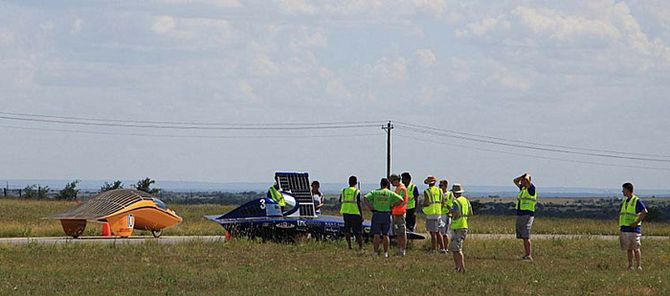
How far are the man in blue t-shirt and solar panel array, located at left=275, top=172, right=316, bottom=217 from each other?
9.86 meters

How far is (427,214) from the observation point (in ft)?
83.5

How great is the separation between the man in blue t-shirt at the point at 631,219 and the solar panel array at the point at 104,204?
15045 mm

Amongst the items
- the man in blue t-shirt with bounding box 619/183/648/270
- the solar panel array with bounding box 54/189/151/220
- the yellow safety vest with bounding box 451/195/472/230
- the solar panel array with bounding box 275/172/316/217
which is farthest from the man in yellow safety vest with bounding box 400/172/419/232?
the solar panel array with bounding box 54/189/151/220

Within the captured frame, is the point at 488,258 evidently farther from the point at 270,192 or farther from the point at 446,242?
the point at 270,192

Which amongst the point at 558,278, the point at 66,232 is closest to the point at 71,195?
the point at 66,232

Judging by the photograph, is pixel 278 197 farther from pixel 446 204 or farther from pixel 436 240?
pixel 446 204

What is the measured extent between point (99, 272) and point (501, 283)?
22.8ft

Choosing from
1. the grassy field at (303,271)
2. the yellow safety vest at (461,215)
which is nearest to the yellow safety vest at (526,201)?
the grassy field at (303,271)

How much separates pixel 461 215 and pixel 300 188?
945 cm

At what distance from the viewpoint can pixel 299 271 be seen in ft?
65.9

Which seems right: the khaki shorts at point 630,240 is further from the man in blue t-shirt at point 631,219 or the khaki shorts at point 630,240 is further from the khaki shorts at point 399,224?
the khaki shorts at point 399,224

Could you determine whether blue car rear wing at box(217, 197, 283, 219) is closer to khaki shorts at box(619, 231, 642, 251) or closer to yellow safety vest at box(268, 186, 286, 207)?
yellow safety vest at box(268, 186, 286, 207)

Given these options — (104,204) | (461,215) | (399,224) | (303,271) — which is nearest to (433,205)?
(399,224)

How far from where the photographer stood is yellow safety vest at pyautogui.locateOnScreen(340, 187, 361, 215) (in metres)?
25.6
